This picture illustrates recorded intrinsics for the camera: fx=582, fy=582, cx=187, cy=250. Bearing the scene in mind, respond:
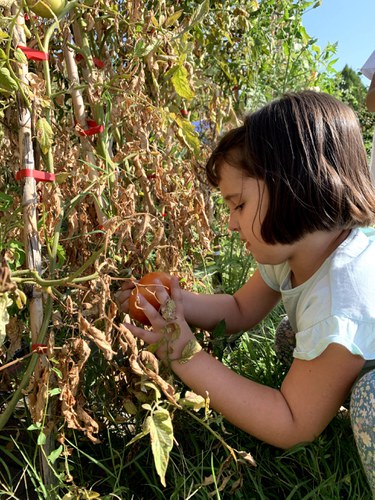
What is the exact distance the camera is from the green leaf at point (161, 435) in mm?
1015

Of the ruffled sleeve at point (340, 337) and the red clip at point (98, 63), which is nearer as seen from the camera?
the ruffled sleeve at point (340, 337)

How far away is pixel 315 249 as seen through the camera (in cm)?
141

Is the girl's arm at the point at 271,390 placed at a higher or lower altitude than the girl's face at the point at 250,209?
lower

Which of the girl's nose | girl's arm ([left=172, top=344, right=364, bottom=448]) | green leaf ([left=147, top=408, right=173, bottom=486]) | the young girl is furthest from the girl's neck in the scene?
green leaf ([left=147, top=408, right=173, bottom=486])

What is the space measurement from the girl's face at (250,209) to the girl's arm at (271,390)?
25cm

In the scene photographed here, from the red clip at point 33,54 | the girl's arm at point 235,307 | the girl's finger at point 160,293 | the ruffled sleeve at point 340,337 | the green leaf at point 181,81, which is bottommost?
the girl's arm at point 235,307

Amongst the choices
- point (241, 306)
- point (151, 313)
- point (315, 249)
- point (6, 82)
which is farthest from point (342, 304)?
point (6, 82)

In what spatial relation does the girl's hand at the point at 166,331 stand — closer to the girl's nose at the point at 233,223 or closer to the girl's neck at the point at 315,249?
the girl's nose at the point at 233,223

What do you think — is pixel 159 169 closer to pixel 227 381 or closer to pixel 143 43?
pixel 143 43

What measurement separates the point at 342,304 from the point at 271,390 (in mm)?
248

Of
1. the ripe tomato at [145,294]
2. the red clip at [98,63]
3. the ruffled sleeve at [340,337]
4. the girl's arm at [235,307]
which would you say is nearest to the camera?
the ruffled sleeve at [340,337]

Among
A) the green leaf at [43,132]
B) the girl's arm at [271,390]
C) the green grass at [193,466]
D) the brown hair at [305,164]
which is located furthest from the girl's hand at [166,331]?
the green leaf at [43,132]

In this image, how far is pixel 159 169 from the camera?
1351 millimetres

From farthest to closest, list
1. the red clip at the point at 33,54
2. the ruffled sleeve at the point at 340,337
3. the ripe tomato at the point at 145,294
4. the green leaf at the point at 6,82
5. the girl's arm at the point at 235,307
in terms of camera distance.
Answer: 1. the girl's arm at the point at 235,307
2. the ripe tomato at the point at 145,294
3. the ruffled sleeve at the point at 340,337
4. the red clip at the point at 33,54
5. the green leaf at the point at 6,82
